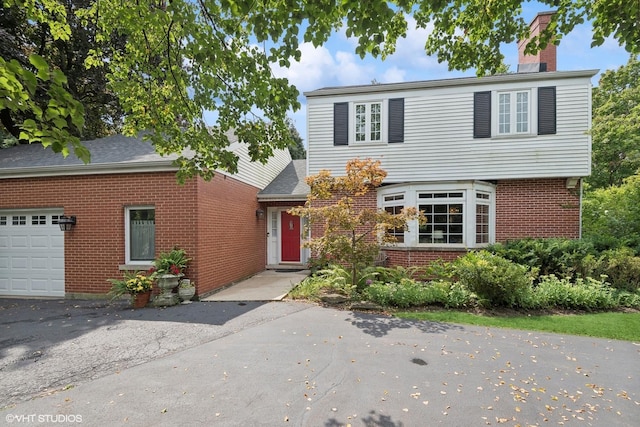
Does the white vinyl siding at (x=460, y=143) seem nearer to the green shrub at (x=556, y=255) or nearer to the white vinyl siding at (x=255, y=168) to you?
the green shrub at (x=556, y=255)

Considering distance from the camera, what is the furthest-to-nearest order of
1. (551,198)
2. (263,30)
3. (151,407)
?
(551,198) → (263,30) → (151,407)

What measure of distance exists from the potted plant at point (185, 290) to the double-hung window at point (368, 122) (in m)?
6.54

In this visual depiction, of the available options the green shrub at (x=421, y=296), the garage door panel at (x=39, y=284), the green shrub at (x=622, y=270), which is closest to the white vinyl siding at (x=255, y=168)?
the green shrub at (x=421, y=296)

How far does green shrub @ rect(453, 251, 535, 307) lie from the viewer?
6.42 meters

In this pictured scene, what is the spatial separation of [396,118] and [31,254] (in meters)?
11.3

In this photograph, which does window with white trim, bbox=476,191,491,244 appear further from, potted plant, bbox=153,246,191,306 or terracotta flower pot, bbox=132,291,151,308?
terracotta flower pot, bbox=132,291,151,308

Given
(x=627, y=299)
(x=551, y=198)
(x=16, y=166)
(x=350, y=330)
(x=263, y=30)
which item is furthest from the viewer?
(x=551, y=198)

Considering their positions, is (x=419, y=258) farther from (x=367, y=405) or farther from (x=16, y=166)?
(x=16, y=166)

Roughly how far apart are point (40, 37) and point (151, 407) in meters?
16.5

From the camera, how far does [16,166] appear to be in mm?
8547

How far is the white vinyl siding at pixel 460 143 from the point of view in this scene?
351 inches

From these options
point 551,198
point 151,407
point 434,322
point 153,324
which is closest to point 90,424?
point 151,407

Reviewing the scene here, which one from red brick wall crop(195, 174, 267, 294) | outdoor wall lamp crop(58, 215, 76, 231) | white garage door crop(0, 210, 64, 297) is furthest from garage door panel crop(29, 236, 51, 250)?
red brick wall crop(195, 174, 267, 294)

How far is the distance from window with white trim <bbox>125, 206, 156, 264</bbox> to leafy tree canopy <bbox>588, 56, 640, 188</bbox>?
15398mm
